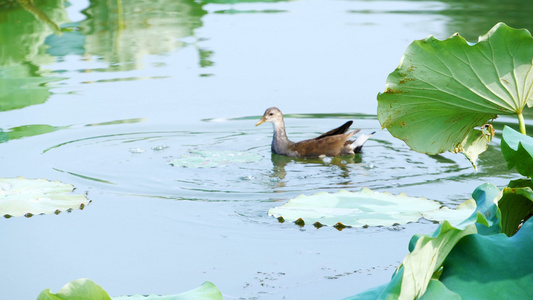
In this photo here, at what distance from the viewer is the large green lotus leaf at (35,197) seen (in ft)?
14.0

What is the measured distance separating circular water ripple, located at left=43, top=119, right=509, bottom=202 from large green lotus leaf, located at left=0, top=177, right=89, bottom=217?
451mm

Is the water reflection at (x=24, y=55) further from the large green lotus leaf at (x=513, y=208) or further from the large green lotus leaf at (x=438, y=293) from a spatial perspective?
the large green lotus leaf at (x=438, y=293)

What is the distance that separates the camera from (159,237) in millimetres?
4105

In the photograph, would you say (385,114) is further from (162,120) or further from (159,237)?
(162,120)

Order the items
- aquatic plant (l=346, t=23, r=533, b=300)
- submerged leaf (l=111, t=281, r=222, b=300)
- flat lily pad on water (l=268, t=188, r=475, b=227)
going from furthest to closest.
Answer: flat lily pad on water (l=268, t=188, r=475, b=227) < submerged leaf (l=111, t=281, r=222, b=300) < aquatic plant (l=346, t=23, r=533, b=300)

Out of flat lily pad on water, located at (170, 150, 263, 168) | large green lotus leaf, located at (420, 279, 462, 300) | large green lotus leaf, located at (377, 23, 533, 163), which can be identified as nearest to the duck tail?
flat lily pad on water, located at (170, 150, 263, 168)

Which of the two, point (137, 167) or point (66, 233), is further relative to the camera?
point (137, 167)

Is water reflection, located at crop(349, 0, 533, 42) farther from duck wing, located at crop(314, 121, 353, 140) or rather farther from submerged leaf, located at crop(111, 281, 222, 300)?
submerged leaf, located at crop(111, 281, 222, 300)

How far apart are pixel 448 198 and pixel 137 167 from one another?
6.78ft

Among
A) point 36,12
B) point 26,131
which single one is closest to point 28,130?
point 26,131

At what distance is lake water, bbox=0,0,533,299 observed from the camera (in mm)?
3695

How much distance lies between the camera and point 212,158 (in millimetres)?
5727

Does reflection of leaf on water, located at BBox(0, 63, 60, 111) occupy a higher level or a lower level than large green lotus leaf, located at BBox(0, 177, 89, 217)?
lower

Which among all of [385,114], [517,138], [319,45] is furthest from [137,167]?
[319,45]
